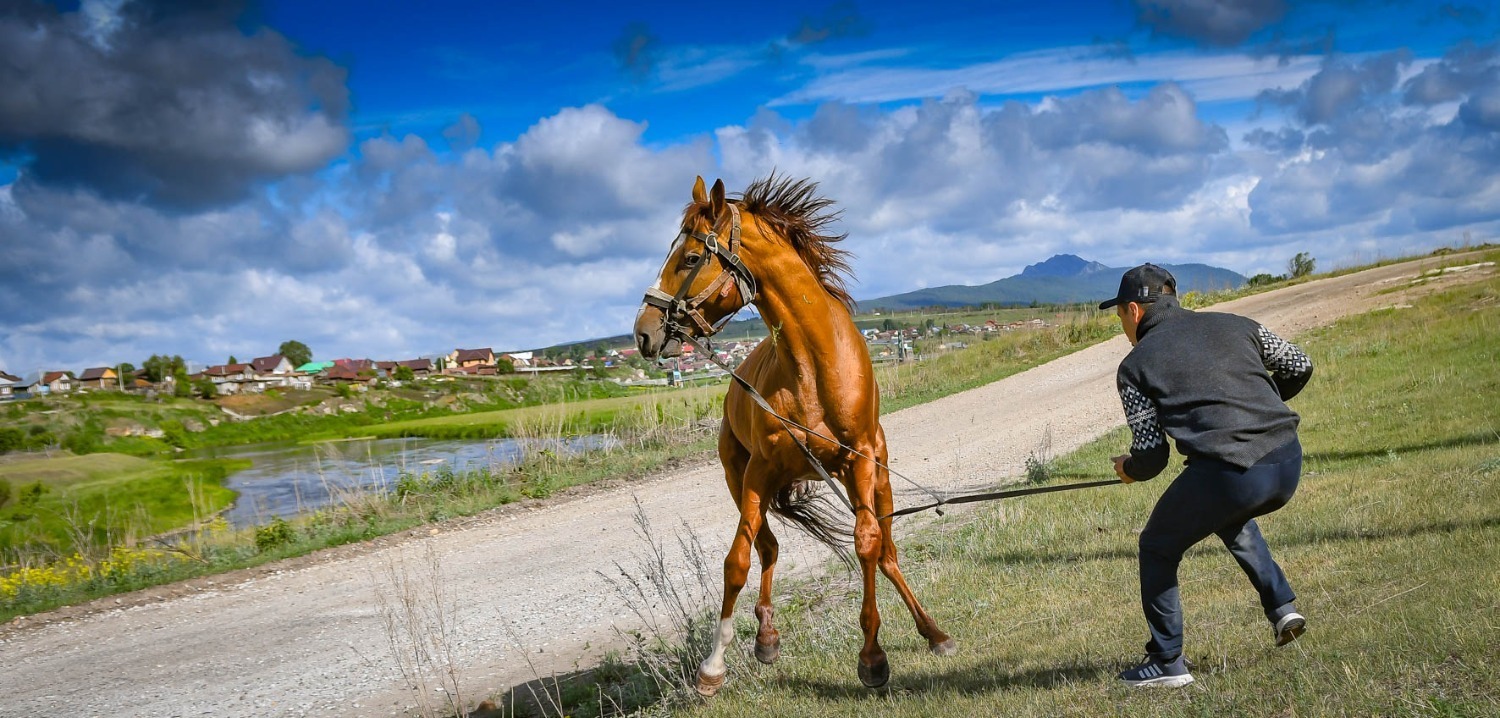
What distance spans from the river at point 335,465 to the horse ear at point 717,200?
38.8 ft

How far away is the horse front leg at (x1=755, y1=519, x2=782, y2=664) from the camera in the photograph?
213 inches

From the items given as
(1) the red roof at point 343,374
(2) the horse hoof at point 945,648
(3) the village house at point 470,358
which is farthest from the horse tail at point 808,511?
(3) the village house at point 470,358

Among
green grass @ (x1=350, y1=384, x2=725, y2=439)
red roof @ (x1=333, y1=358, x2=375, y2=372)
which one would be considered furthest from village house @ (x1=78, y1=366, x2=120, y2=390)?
green grass @ (x1=350, y1=384, x2=725, y2=439)

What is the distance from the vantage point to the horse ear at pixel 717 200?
210 inches

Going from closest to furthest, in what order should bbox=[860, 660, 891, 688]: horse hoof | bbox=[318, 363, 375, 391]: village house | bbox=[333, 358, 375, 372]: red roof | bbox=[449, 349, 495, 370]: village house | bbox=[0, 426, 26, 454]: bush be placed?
bbox=[860, 660, 891, 688]: horse hoof < bbox=[0, 426, 26, 454]: bush < bbox=[318, 363, 375, 391]: village house < bbox=[333, 358, 375, 372]: red roof < bbox=[449, 349, 495, 370]: village house

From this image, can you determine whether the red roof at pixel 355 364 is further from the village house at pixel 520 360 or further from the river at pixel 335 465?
the river at pixel 335 465

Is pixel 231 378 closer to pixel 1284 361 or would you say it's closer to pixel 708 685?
pixel 708 685

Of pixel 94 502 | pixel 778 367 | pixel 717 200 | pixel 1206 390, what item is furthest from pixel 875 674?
pixel 94 502

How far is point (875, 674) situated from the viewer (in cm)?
468

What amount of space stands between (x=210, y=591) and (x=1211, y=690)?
11265 millimetres

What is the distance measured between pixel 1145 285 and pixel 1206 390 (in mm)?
603

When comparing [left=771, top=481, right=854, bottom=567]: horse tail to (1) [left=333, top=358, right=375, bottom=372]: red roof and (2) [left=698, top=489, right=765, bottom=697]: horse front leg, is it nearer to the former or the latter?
(2) [left=698, top=489, right=765, bottom=697]: horse front leg

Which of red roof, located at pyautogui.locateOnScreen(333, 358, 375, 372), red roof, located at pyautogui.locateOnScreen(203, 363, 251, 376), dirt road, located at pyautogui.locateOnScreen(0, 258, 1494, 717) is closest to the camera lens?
dirt road, located at pyautogui.locateOnScreen(0, 258, 1494, 717)

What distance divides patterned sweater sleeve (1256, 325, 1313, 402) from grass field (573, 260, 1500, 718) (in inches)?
46.2
